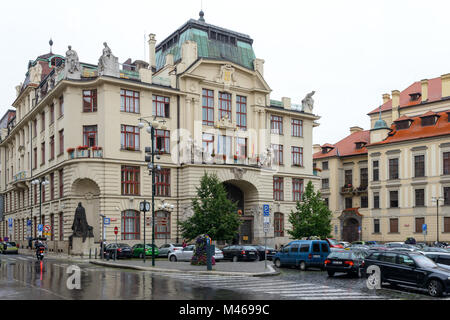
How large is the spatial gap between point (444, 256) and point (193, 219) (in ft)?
74.3

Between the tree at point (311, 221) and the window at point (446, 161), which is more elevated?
the window at point (446, 161)

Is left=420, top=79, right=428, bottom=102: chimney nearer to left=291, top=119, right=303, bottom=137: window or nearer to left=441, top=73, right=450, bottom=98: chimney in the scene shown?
left=441, top=73, right=450, bottom=98: chimney

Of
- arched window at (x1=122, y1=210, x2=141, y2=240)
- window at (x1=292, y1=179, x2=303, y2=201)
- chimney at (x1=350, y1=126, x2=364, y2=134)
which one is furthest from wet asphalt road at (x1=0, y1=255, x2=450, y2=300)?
chimney at (x1=350, y1=126, x2=364, y2=134)

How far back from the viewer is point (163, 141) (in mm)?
52469

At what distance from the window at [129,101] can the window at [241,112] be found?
11.2 meters

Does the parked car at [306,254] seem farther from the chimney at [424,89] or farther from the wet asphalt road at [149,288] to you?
the chimney at [424,89]

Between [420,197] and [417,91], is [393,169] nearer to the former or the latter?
[420,197]

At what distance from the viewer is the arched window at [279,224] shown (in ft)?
197

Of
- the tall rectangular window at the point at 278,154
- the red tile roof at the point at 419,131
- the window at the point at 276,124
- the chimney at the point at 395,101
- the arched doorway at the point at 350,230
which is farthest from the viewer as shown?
the chimney at the point at 395,101

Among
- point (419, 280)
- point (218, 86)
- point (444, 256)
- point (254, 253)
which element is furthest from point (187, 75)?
point (419, 280)

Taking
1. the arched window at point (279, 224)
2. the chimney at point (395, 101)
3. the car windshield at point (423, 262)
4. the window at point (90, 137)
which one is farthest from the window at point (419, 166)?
the car windshield at point (423, 262)

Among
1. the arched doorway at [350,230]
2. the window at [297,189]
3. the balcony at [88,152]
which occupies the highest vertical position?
the balcony at [88,152]

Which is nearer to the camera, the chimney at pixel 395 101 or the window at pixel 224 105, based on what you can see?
the window at pixel 224 105

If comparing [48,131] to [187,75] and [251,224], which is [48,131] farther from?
[251,224]
